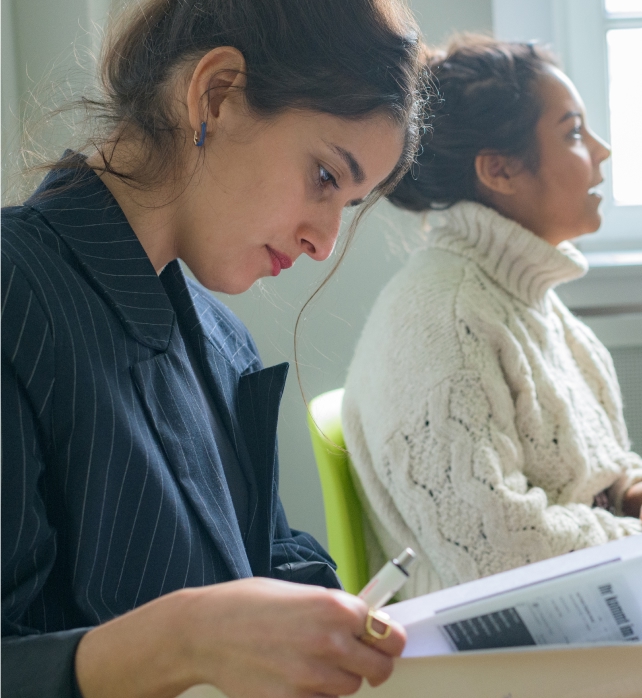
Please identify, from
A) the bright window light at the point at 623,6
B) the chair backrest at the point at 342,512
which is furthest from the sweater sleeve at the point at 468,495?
the bright window light at the point at 623,6

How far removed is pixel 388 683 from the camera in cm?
45

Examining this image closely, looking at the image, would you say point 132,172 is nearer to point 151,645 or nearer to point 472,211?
point 151,645

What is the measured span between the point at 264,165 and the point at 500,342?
0.57 meters

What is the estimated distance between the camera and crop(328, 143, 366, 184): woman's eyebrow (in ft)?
2.46

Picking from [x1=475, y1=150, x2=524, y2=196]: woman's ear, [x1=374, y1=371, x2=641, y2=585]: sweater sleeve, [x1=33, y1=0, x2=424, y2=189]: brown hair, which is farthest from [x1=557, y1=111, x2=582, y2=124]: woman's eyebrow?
[x1=33, y1=0, x2=424, y2=189]: brown hair

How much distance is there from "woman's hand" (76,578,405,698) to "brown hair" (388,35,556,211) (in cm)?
104

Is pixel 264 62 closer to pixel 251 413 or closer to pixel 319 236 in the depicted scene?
pixel 319 236

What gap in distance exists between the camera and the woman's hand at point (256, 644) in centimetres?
42

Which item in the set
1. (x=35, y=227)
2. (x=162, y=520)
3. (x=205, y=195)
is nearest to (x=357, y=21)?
(x=205, y=195)

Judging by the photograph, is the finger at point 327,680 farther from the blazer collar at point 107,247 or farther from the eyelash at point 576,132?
the eyelash at point 576,132

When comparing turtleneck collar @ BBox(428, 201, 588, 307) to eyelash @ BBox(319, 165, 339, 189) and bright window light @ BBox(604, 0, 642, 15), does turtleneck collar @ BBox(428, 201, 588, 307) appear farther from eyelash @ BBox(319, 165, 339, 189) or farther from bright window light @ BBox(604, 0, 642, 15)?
bright window light @ BBox(604, 0, 642, 15)

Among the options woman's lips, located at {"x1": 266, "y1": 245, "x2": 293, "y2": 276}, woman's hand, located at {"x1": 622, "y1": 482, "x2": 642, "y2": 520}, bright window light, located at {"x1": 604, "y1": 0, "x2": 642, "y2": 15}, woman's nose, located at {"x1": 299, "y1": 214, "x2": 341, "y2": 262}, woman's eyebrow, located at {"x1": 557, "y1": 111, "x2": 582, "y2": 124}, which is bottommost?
woman's hand, located at {"x1": 622, "y1": 482, "x2": 642, "y2": 520}

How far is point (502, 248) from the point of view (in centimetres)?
132

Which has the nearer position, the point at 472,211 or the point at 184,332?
the point at 184,332
